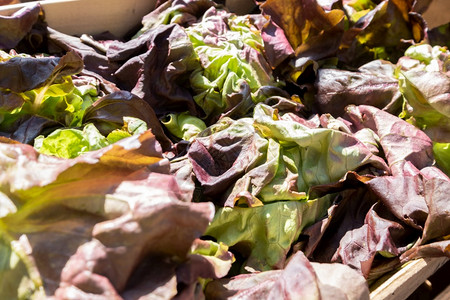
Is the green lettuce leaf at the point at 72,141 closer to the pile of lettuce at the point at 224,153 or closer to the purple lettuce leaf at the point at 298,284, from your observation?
the pile of lettuce at the point at 224,153

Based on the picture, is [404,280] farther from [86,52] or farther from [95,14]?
[95,14]

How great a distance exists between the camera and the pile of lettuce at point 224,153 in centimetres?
59

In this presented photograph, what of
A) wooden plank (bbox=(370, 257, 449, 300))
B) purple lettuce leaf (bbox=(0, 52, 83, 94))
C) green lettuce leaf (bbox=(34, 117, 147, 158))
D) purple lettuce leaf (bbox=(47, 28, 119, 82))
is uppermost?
purple lettuce leaf (bbox=(0, 52, 83, 94))

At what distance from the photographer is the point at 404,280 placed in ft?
2.79

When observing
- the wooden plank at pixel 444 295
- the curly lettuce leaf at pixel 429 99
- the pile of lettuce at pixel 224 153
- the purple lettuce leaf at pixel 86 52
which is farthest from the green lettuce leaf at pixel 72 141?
the wooden plank at pixel 444 295

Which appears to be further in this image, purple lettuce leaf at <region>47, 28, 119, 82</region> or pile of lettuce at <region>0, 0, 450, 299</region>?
purple lettuce leaf at <region>47, 28, 119, 82</region>

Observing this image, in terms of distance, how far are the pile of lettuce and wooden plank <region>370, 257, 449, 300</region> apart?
0.03 meters

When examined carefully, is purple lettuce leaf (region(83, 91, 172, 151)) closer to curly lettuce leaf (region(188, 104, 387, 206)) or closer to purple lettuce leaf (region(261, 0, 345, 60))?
curly lettuce leaf (region(188, 104, 387, 206))

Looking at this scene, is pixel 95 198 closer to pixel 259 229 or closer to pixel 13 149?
pixel 13 149

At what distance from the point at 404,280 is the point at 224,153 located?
0.41 m

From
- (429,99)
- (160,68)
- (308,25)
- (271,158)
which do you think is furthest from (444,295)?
(160,68)

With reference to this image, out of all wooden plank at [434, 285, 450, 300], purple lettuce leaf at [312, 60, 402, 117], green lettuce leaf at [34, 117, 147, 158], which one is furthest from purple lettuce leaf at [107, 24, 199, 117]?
wooden plank at [434, 285, 450, 300]

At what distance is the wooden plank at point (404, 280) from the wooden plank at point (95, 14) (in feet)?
3.09

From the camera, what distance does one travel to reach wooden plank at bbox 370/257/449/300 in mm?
827
